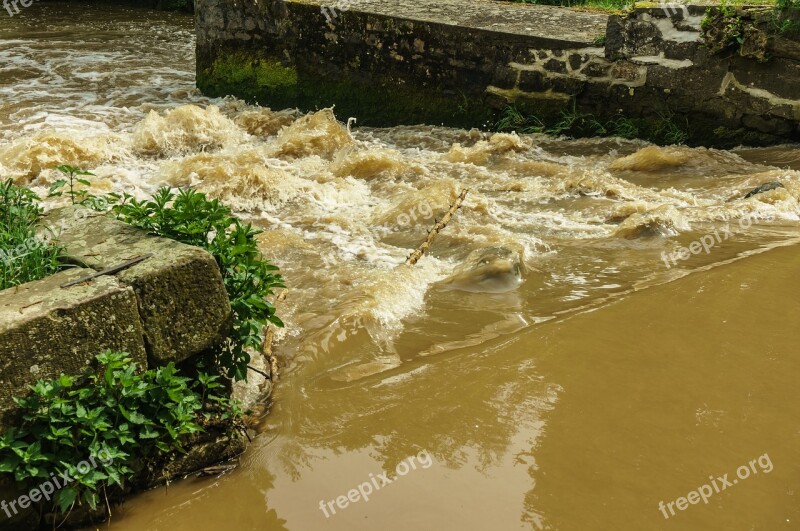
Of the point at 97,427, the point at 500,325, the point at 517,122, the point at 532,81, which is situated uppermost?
the point at 532,81

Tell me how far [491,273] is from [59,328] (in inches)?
92.4

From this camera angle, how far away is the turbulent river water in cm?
283

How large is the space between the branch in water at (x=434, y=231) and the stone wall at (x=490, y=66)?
1888 millimetres

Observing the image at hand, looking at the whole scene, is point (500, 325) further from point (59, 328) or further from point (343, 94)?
point (343, 94)

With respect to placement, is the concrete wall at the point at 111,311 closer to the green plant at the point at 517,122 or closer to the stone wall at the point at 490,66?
the green plant at the point at 517,122

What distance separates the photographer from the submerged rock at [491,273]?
14.1ft

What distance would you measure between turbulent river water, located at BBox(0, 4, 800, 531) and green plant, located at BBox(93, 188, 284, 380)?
0.36 meters

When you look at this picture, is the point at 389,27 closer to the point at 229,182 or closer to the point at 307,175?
the point at 307,175

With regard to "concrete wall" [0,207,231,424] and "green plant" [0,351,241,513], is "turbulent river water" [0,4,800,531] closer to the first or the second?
"green plant" [0,351,241,513]

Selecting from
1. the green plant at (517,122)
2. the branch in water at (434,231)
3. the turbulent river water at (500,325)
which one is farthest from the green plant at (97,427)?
the green plant at (517,122)

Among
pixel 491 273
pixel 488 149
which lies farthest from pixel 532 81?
pixel 491 273

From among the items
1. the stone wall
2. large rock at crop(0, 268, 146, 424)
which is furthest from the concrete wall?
the stone wall

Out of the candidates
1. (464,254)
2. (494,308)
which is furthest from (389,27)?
(494,308)

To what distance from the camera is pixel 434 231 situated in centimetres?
508
